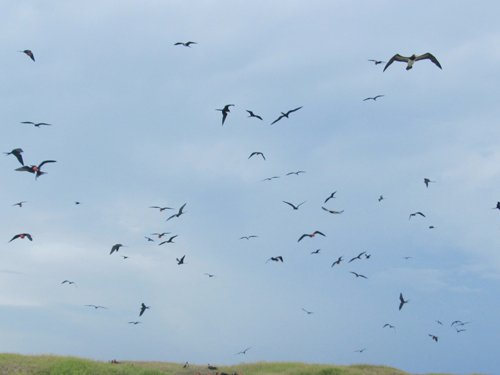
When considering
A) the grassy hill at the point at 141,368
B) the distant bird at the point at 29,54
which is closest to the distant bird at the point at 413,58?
the distant bird at the point at 29,54

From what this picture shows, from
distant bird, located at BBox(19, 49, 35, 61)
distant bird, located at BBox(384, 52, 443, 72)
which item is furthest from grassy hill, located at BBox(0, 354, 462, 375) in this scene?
distant bird, located at BBox(384, 52, 443, 72)

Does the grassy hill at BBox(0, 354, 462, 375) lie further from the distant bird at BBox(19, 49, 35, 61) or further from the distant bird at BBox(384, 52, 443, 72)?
the distant bird at BBox(384, 52, 443, 72)

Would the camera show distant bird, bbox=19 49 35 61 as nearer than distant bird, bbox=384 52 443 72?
No

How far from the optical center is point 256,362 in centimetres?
4338

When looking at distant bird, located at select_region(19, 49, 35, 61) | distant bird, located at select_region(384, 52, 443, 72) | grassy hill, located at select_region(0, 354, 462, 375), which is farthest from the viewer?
grassy hill, located at select_region(0, 354, 462, 375)

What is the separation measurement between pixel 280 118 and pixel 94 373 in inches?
811

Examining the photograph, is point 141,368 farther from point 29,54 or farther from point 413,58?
point 413,58

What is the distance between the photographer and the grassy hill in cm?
3422

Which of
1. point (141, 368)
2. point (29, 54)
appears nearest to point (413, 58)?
point (29, 54)

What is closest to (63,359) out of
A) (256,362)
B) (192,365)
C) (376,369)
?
(192,365)

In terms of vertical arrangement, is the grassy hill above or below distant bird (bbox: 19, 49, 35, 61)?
below

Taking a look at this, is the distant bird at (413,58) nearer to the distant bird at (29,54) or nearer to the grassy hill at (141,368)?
the distant bird at (29,54)

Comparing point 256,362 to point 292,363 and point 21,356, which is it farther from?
point 21,356

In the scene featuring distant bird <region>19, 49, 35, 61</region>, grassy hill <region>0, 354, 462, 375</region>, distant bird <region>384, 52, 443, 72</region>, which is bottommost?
grassy hill <region>0, 354, 462, 375</region>
